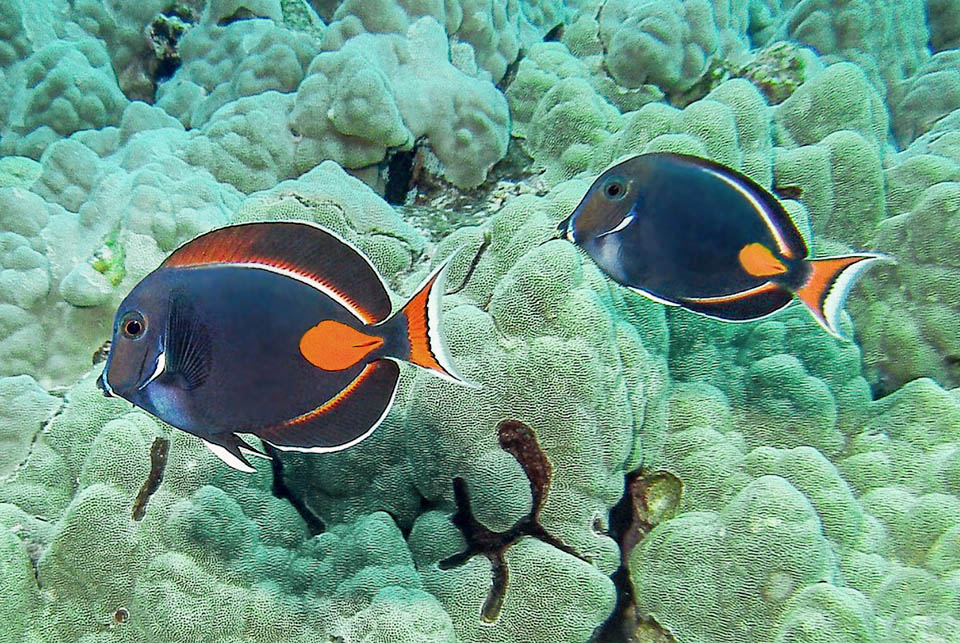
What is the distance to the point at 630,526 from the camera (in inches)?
99.6

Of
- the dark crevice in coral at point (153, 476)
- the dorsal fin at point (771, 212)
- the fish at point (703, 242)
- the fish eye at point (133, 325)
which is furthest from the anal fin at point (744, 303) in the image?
the dark crevice in coral at point (153, 476)

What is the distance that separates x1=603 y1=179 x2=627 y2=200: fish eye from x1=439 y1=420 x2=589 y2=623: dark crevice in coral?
0.79m

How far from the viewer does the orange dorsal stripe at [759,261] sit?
1777 millimetres

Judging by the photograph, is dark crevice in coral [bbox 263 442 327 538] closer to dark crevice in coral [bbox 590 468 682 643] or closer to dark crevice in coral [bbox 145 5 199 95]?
dark crevice in coral [bbox 590 468 682 643]

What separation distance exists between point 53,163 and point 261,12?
229 centimetres

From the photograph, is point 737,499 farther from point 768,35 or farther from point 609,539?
point 768,35

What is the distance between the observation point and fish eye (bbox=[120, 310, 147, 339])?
1.38m

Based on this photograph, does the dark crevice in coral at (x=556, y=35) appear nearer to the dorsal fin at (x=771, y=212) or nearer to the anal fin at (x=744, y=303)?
the dorsal fin at (x=771, y=212)

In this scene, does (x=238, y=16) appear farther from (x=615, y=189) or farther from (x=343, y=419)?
(x=343, y=419)

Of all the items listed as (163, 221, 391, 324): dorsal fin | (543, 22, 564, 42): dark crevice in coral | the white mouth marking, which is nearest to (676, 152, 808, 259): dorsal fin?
the white mouth marking

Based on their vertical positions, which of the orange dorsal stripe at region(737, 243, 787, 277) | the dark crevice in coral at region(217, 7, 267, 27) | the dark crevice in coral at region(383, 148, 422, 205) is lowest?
the dark crevice in coral at region(217, 7, 267, 27)

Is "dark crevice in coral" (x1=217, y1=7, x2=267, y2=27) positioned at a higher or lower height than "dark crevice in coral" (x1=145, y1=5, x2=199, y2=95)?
higher

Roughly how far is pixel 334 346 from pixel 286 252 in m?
0.22

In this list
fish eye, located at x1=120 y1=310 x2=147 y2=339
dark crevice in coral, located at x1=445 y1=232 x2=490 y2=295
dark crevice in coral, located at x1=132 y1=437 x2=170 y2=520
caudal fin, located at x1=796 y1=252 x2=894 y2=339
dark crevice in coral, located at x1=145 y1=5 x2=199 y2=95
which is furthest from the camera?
dark crevice in coral, located at x1=145 y1=5 x2=199 y2=95
